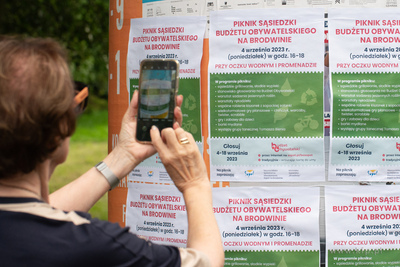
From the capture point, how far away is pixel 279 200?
2.55 m

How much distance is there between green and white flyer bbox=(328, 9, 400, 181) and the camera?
2.50 m

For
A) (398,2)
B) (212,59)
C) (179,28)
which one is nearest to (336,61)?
(398,2)

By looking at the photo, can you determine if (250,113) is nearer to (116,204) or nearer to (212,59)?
(212,59)

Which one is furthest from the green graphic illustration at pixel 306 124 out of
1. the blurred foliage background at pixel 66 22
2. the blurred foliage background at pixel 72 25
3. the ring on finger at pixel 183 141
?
the blurred foliage background at pixel 66 22

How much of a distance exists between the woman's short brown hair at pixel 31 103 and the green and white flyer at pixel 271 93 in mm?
1103

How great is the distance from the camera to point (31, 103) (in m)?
1.48

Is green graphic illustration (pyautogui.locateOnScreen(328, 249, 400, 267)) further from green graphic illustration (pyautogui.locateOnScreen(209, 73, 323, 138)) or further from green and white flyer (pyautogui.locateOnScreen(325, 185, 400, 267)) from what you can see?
green graphic illustration (pyautogui.locateOnScreen(209, 73, 323, 138))

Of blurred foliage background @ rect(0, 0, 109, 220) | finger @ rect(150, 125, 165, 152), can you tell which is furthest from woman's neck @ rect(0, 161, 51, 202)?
blurred foliage background @ rect(0, 0, 109, 220)

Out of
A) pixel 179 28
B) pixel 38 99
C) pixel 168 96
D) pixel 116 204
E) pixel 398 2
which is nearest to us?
pixel 38 99

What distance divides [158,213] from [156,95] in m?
0.95

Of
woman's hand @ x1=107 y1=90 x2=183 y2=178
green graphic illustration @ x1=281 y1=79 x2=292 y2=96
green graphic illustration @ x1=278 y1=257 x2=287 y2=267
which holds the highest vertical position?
green graphic illustration @ x1=281 y1=79 x2=292 y2=96

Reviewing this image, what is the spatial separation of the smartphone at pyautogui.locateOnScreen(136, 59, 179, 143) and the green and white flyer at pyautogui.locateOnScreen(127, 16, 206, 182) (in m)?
0.61

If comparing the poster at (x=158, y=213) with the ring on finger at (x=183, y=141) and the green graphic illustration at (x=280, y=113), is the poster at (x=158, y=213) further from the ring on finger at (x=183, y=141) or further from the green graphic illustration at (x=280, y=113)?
the ring on finger at (x=183, y=141)

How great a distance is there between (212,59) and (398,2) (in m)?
0.92
